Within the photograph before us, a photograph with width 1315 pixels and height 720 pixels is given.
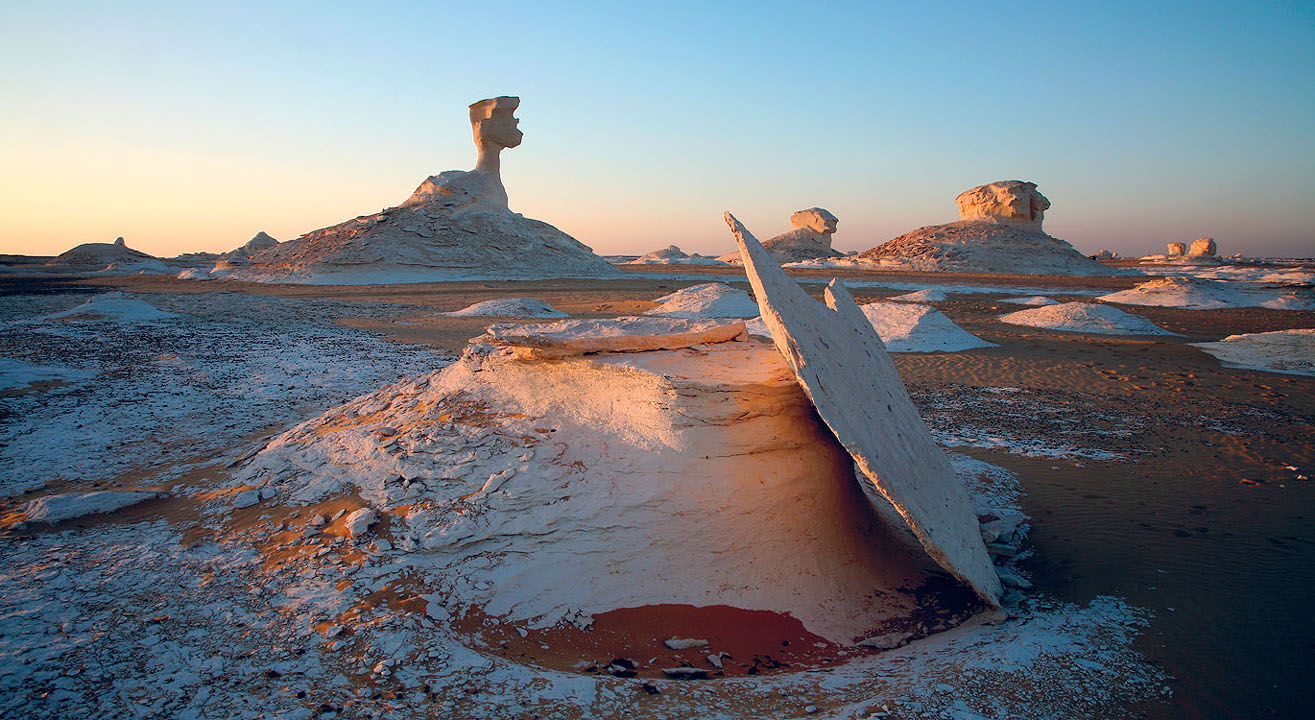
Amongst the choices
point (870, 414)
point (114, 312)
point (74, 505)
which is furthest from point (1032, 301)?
point (114, 312)

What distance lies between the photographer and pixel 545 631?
9.79ft

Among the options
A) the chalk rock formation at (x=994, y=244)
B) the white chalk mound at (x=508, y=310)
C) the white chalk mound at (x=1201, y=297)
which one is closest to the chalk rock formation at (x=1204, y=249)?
the chalk rock formation at (x=994, y=244)

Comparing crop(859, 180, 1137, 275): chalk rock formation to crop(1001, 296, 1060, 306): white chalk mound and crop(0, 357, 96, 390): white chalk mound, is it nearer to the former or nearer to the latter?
crop(1001, 296, 1060, 306): white chalk mound

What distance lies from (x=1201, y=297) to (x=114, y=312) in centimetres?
2697

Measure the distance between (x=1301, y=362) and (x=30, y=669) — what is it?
45.3 feet

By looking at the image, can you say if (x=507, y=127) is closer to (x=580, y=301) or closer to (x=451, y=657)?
(x=580, y=301)

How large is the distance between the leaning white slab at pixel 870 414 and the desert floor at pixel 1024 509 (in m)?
0.55

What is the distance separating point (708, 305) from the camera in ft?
51.6

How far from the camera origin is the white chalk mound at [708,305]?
50.6ft

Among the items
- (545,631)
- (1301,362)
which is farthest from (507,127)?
(545,631)

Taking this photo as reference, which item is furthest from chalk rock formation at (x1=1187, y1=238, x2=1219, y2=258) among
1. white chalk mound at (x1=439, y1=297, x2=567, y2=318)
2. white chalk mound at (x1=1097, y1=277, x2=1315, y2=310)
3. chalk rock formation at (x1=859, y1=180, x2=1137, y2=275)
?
white chalk mound at (x1=439, y1=297, x2=567, y2=318)

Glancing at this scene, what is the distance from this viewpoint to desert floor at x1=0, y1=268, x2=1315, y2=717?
250cm

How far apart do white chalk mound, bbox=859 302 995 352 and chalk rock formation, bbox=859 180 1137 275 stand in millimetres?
23720

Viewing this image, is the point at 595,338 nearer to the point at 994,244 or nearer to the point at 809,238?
the point at 994,244
